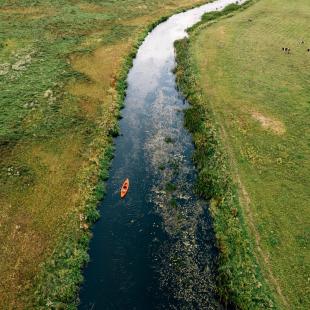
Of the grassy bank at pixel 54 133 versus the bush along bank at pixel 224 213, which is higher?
the grassy bank at pixel 54 133

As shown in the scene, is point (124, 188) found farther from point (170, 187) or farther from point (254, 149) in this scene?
point (254, 149)

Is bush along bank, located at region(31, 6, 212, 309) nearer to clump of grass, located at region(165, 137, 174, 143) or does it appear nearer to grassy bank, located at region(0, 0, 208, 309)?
grassy bank, located at region(0, 0, 208, 309)

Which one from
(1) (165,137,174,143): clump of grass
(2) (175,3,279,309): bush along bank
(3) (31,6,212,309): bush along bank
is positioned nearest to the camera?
(3) (31,6,212,309): bush along bank

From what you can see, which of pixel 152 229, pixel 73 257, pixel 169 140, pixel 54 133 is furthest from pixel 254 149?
pixel 73 257

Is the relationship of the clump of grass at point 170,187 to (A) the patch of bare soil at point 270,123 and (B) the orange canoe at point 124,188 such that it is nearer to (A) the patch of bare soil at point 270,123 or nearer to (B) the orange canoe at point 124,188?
(B) the orange canoe at point 124,188

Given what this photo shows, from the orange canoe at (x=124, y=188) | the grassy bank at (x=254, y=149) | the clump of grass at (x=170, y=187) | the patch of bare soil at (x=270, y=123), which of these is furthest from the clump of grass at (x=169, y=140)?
the patch of bare soil at (x=270, y=123)

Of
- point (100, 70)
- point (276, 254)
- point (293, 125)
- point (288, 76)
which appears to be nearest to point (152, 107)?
point (100, 70)

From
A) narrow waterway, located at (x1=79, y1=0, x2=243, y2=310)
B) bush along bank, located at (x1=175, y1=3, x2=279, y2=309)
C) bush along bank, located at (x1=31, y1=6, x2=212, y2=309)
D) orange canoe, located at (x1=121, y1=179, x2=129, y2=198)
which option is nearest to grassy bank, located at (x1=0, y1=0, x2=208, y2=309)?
bush along bank, located at (x1=31, y1=6, x2=212, y2=309)
